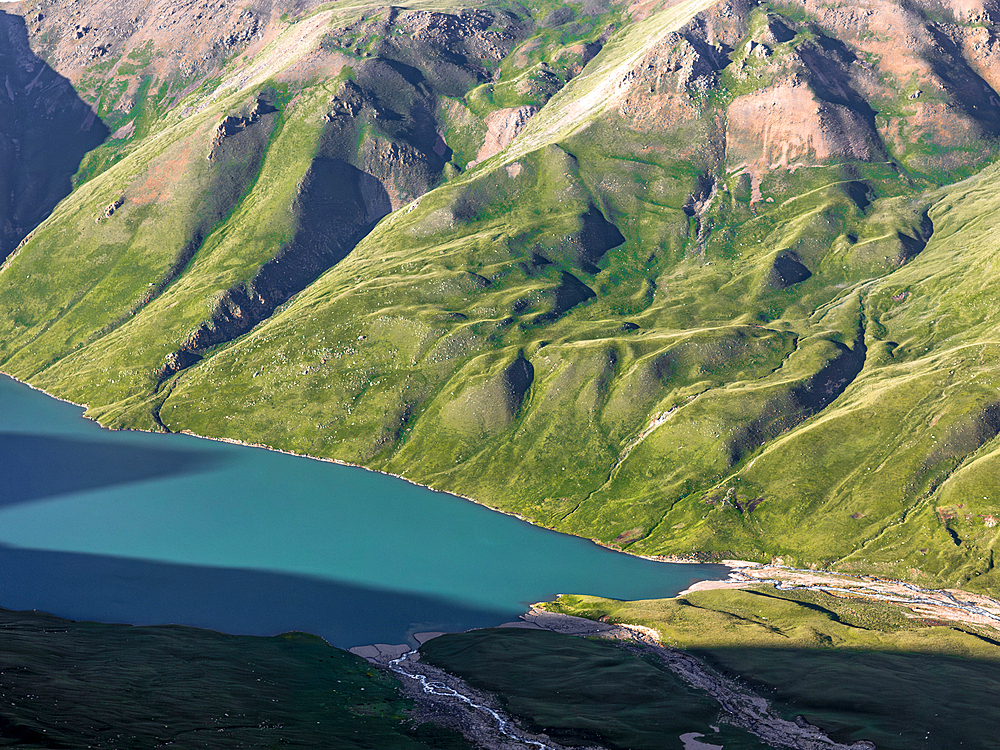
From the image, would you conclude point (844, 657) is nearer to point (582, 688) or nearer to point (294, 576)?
point (582, 688)

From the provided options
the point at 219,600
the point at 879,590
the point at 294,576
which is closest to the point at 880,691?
the point at 879,590

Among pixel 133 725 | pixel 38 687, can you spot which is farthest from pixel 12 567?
pixel 133 725

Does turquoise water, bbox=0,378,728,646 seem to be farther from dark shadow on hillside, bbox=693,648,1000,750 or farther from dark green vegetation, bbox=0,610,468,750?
dark shadow on hillside, bbox=693,648,1000,750

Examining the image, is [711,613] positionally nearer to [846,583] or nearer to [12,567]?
[846,583]

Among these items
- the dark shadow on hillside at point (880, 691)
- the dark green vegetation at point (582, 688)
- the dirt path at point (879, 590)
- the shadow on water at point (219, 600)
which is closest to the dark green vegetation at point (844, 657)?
the dark shadow on hillside at point (880, 691)

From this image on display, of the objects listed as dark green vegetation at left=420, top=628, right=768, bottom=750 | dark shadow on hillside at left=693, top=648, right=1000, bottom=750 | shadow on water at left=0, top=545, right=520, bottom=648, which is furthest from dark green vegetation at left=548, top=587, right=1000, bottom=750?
shadow on water at left=0, top=545, right=520, bottom=648
